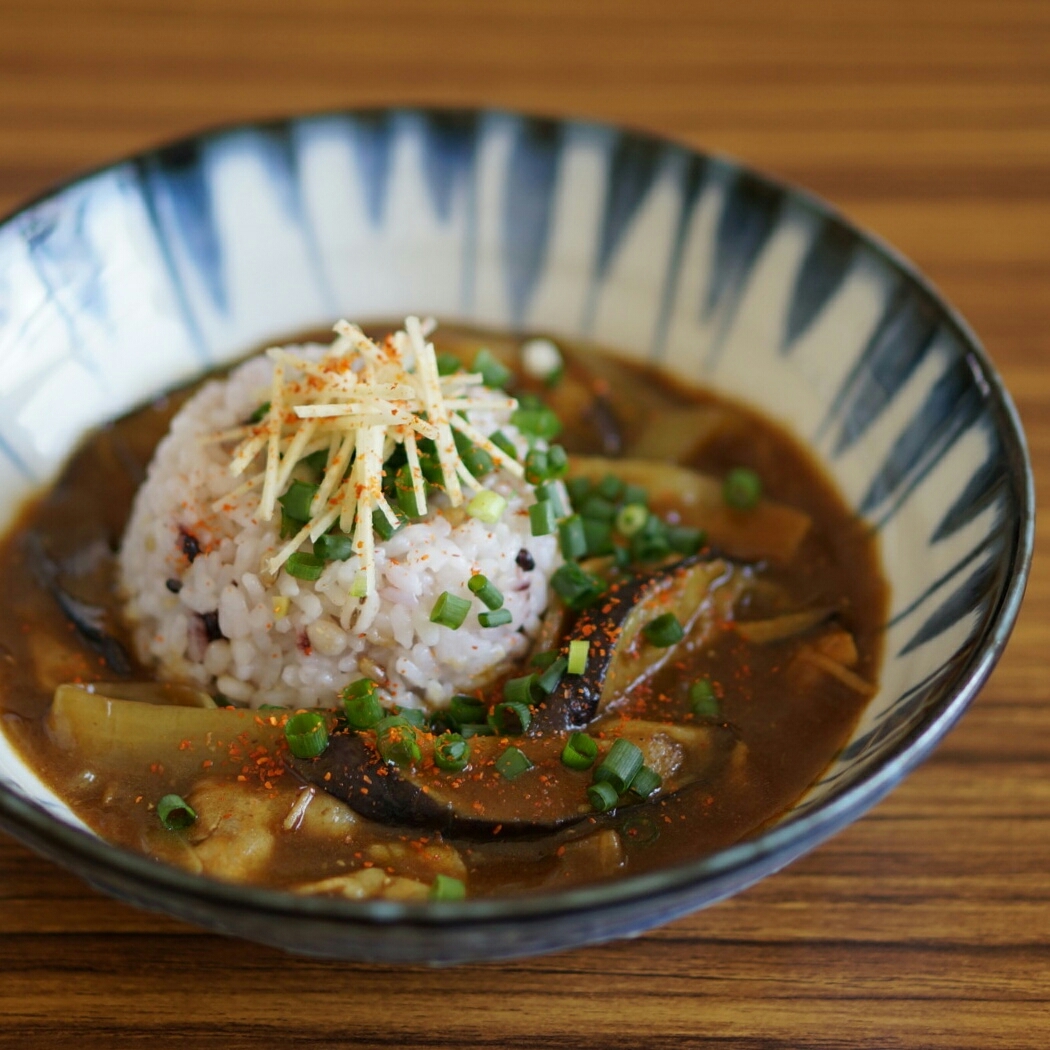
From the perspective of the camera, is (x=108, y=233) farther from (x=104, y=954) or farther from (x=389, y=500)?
(x=104, y=954)

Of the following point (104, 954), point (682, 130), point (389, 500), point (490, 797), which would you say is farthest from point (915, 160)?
point (104, 954)

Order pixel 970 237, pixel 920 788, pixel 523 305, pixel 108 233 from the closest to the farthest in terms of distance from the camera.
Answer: pixel 920 788 → pixel 108 233 → pixel 523 305 → pixel 970 237

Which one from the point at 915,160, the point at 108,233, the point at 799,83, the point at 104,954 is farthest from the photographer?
the point at 799,83

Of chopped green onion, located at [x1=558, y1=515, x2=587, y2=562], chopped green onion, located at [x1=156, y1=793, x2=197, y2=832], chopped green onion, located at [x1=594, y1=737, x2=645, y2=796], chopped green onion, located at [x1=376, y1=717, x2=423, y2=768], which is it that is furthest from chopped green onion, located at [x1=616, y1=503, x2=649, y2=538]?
chopped green onion, located at [x1=156, y1=793, x2=197, y2=832]

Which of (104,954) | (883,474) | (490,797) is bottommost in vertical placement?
(104,954)

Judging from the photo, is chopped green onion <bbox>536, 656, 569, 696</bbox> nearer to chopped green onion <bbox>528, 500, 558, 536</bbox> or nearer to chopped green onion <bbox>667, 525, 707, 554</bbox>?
chopped green onion <bbox>528, 500, 558, 536</bbox>
